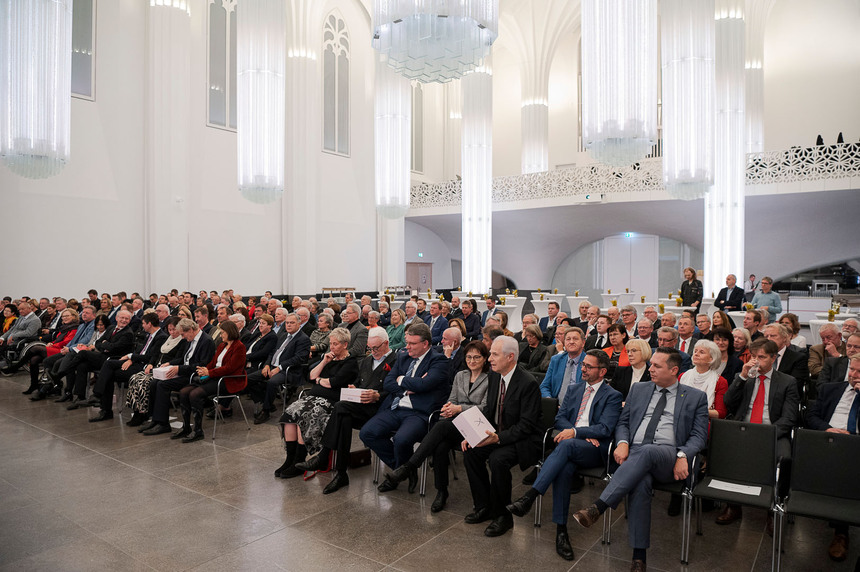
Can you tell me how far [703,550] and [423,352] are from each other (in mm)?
2262

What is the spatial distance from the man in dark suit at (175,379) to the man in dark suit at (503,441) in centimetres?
338

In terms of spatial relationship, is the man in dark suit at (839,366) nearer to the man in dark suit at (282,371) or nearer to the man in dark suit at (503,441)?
the man in dark suit at (503,441)

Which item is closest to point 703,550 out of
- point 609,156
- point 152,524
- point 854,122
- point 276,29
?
point 152,524

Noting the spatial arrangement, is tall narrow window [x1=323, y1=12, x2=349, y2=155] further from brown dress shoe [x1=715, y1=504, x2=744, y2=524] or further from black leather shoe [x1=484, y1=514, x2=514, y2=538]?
brown dress shoe [x1=715, y1=504, x2=744, y2=524]

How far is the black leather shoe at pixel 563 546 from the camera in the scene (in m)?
3.22

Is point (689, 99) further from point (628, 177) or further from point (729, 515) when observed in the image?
point (729, 515)

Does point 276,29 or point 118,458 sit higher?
point 276,29

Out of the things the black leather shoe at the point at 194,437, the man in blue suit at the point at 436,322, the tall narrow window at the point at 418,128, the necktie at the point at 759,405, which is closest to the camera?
the necktie at the point at 759,405

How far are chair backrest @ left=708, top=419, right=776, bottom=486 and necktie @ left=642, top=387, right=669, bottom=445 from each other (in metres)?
0.31

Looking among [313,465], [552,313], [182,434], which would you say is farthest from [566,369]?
[182,434]

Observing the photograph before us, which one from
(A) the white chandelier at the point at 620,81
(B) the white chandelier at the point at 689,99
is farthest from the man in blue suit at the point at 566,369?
(B) the white chandelier at the point at 689,99

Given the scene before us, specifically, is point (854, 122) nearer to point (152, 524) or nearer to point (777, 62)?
point (777, 62)

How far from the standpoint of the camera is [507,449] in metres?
3.69

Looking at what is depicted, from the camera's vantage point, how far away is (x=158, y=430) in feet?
18.8
